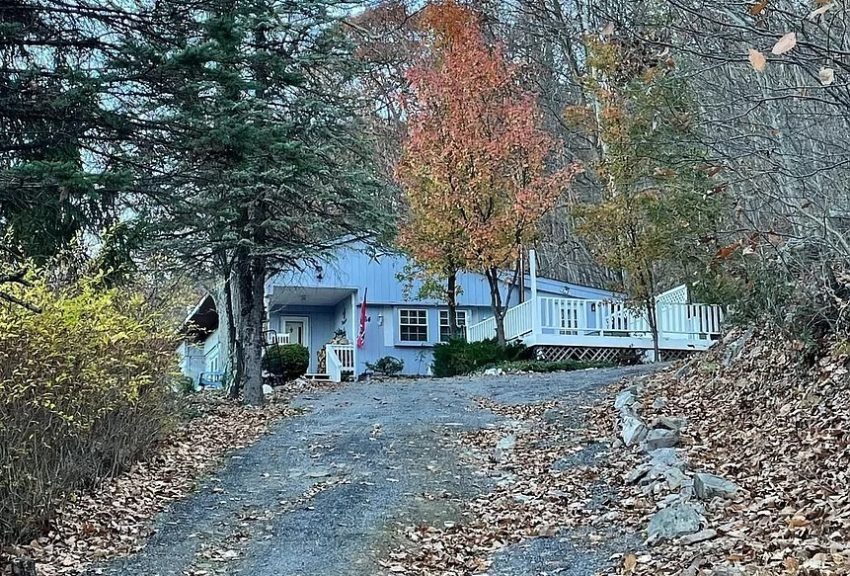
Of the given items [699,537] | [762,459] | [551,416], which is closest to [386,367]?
[551,416]

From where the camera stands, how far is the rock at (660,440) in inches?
284

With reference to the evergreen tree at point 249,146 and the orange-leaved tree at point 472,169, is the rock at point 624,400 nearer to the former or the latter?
the evergreen tree at point 249,146

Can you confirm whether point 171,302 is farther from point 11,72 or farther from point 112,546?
point 112,546

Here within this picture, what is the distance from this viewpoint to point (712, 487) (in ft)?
18.7

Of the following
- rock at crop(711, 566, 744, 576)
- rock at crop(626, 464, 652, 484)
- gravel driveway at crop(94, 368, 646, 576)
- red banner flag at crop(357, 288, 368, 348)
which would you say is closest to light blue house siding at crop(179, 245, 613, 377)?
red banner flag at crop(357, 288, 368, 348)

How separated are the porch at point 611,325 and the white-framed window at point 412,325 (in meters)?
4.72

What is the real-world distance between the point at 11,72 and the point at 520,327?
498 inches

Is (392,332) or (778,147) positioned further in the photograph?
(392,332)

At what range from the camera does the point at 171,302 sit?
30.8ft

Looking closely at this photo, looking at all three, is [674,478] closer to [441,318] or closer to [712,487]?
[712,487]

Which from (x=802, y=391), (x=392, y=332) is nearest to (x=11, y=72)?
(x=802, y=391)

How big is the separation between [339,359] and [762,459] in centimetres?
1520

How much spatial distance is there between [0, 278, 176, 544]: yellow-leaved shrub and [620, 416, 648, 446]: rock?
14.4ft

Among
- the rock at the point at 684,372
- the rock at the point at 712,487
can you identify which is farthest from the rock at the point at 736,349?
the rock at the point at 712,487
